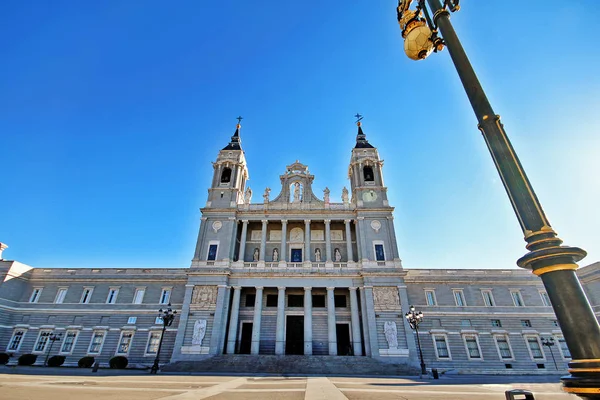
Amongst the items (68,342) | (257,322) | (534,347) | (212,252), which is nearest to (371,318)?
(257,322)

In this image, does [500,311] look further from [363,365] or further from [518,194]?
[518,194]

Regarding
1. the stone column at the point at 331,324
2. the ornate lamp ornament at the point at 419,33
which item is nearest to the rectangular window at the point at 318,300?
the stone column at the point at 331,324

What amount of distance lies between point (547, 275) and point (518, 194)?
88 cm

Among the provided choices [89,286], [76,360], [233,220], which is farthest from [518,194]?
[89,286]

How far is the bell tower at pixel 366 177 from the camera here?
3497 centimetres

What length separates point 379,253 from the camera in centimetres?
3177

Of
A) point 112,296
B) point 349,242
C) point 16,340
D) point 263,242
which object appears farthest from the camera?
point 112,296

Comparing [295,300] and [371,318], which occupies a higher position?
[295,300]

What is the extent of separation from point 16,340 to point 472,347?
4643 cm

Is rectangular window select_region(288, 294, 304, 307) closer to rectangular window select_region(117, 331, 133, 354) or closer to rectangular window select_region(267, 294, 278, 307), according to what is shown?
rectangular window select_region(267, 294, 278, 307)

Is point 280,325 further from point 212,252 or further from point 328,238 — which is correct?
point 212,252

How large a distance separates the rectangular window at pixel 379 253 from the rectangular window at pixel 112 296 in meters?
29.1

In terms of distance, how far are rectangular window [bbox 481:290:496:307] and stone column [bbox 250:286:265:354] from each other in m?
23.2

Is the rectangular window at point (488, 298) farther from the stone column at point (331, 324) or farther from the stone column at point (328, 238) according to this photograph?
the stone column at point (328, 238)
